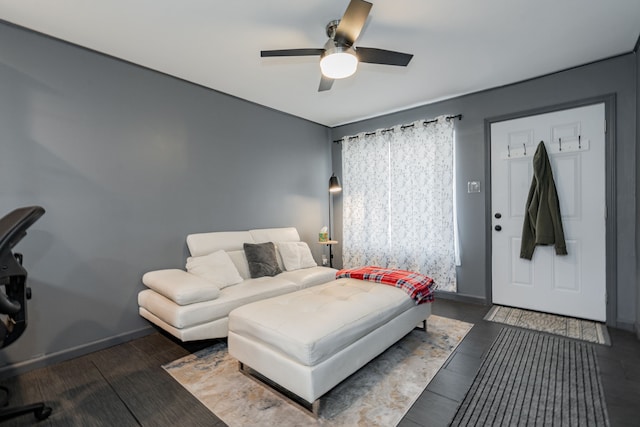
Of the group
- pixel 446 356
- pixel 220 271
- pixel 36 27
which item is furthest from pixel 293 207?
pixel 36 27

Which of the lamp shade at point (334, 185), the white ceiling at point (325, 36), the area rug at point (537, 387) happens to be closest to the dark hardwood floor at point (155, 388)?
the area rug at point (537, 387)

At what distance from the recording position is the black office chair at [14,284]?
1512mm

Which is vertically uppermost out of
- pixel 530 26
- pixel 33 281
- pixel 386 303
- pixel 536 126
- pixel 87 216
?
pixel 530 26

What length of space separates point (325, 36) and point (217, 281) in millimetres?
2384

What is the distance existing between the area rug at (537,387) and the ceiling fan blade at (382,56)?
2318mm

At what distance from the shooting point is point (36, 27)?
7.45 ft

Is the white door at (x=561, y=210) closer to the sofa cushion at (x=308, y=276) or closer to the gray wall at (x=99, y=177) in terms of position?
the sofa cushion at (x=308, y=276)

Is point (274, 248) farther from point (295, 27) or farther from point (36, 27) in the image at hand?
point (36, 27)

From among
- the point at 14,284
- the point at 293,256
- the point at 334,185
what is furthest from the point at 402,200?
the point at 14,284

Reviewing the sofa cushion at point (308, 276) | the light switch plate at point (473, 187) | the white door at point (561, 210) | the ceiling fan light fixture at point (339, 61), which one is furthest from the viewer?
the light switch plate at point (473, 187)

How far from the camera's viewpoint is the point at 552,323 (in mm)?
3004

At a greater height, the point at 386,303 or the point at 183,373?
A: the point at 386,303

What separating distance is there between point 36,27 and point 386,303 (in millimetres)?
3415

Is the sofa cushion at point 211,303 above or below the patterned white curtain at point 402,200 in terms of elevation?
below
